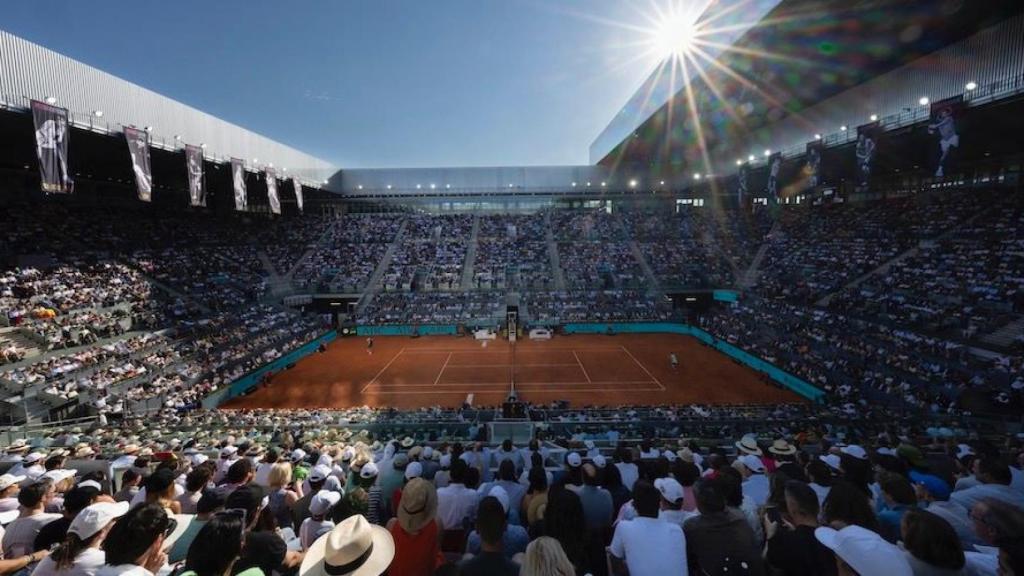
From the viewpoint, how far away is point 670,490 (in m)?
3.81

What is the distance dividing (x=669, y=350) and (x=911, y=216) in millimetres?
21978

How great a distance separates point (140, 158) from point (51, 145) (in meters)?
3.81

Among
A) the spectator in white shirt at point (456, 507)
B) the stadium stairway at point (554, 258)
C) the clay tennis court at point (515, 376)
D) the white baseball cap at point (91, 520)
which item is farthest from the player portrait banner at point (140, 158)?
the stadium stairway at point (554, 258)

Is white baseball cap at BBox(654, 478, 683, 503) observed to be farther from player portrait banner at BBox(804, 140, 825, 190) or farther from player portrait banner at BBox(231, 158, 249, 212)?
player portrait banner at BBox(231, 158, 249, 212)

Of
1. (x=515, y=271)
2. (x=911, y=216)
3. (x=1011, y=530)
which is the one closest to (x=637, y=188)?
(x=515, y=271)

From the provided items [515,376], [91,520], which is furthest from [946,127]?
[91,520]

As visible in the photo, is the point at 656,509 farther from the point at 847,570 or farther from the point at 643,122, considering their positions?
the point at 643,122

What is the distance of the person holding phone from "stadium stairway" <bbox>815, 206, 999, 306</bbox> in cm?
3102

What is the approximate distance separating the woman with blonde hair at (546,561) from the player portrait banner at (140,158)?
28.3 meters

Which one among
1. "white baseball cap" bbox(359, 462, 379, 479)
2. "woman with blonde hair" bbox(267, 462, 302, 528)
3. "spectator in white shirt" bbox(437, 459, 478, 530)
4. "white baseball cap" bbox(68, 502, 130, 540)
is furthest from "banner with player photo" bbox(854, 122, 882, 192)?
"white baseball cap" bbox(68, 502, 130, 540)

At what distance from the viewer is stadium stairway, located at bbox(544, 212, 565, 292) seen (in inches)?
1670

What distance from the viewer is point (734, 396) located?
21312 millimetres

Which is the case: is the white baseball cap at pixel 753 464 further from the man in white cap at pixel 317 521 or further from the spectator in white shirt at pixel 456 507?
the man in white cap at pixel 317 521

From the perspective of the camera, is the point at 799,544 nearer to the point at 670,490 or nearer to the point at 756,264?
the point at 670,490
